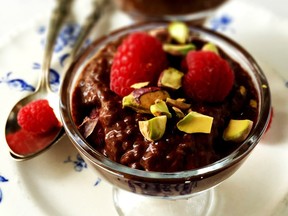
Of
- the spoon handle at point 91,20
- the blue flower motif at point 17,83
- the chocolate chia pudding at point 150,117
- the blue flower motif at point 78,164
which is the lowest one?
the blue flower motif at point 78,164

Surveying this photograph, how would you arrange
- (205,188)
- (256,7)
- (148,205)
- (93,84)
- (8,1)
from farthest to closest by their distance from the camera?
(8,1) → (256,7) → (148,205) → (93,84) → (205,188)

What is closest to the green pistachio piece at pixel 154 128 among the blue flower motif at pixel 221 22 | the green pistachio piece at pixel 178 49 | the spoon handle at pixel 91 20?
the green pistachio piece at pixel 178 49

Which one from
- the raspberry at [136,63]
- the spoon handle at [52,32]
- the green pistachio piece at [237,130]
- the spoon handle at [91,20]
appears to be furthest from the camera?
the spoon handle at [91,20]

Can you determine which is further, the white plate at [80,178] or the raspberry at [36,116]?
the raspberry at [36,116]

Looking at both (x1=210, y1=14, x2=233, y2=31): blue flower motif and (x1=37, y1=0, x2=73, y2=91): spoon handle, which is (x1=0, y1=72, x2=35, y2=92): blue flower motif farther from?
(x1=210, y1=14, x2=233, y2=31): blue flower motif

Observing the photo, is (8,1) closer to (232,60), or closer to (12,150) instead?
(12,150)

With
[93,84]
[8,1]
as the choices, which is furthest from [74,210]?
[8,1]

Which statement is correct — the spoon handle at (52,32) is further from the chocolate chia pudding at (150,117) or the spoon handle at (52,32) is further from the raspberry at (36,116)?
the chocolate chia pudding at (150,117)
